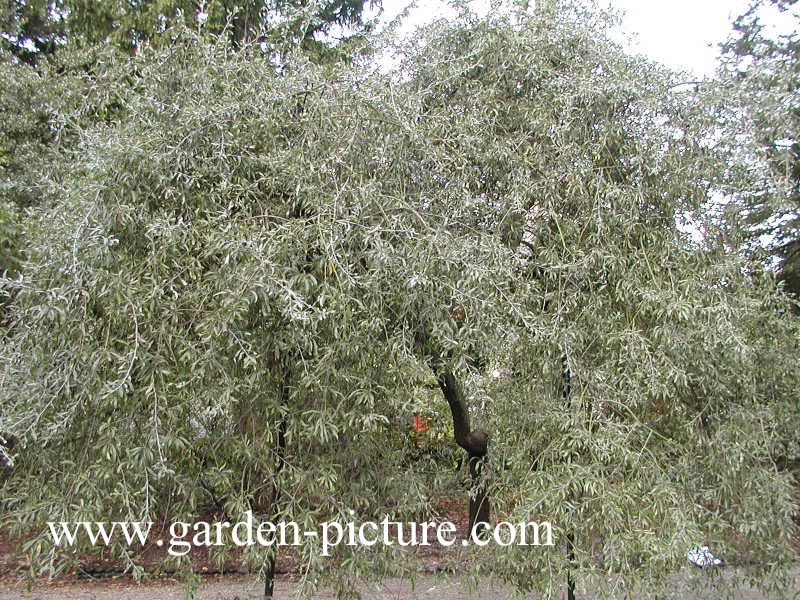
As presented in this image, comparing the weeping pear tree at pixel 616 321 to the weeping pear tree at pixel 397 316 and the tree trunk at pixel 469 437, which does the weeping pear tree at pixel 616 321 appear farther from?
the tree trunk at pixel 469 437

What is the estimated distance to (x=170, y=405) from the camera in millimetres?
2863

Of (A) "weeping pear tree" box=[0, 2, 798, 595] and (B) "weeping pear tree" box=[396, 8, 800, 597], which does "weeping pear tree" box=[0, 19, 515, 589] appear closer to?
(A) "weeping pear tree" box=[0, 2, 798, 595]

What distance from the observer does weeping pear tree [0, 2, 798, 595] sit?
283 cm

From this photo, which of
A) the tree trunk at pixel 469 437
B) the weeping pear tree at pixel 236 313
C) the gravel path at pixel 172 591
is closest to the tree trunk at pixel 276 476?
the weeping pear tree at pixel 236 313

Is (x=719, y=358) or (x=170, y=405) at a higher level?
(x=719, y=358)

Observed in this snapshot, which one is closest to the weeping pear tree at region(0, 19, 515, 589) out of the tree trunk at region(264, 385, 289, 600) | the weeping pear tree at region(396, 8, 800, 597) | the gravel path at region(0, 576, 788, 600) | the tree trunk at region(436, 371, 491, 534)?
the tree trunk at region(264, 385, 289, 600)

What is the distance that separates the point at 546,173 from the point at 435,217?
71 cm

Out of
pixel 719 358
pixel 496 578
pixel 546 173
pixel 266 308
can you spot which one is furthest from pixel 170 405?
pixel 719 358

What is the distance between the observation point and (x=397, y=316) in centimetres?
304

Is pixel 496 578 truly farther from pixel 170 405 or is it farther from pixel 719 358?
pixel 170 405

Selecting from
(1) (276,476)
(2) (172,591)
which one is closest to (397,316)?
(1) (276,476)

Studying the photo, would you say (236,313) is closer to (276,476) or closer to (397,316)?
(397,316)

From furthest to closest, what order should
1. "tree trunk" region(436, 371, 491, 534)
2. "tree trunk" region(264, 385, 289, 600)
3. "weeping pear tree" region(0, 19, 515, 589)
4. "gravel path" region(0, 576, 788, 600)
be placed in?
1. "gravel path" region(0, 576, 788, 600)
2. "tree trunk" region(436, 371, 491, 534)
3. "tree trunk" region(264, 385, 289, 600)
4. "weeping pear tree" region(0, 19, 515, 589)

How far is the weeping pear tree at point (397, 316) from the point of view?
9.28 ft
